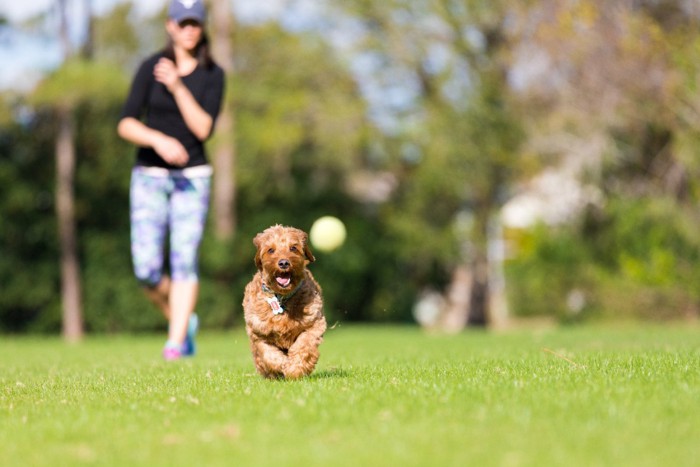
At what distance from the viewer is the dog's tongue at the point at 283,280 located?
5707mm

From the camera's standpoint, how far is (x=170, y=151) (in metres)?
7.98

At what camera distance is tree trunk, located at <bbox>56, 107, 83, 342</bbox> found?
66.1 feet

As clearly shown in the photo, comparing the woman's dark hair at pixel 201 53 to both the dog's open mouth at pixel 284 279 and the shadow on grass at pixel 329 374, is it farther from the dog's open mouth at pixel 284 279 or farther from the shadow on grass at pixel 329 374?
the dog's open mouth at pixel 284 279

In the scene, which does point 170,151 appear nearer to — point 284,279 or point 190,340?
point 190,340

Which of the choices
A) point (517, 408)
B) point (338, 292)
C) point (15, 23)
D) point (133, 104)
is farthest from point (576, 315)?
point (517, 408)

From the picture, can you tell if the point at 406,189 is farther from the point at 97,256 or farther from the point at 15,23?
the point at 15,23

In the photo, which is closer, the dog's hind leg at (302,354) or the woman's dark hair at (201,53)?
the dog's hind leg at (302,354)

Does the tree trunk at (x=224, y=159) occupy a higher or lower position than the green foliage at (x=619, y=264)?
higher

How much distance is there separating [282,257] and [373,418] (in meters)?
1.68

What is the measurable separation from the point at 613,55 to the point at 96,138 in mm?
10904

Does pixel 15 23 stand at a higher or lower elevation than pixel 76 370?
higher

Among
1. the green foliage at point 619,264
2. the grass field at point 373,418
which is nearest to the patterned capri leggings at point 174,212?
the grass field at point 373,418

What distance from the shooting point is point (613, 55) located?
2034cm

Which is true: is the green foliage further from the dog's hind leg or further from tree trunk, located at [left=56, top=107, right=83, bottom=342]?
the dog's hind leg
